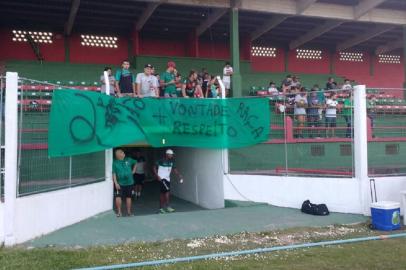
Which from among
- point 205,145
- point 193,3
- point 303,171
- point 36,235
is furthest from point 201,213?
point 193,3

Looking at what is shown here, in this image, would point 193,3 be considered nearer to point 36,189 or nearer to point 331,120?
point 331,120

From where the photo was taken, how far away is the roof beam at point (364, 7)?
16.7 meters

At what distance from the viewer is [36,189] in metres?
7.21

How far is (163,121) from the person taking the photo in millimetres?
10266

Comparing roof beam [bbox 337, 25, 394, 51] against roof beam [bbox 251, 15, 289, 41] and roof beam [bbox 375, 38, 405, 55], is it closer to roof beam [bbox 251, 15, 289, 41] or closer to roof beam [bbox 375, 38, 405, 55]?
roof beam [bbox 375, 38, 405, 55]

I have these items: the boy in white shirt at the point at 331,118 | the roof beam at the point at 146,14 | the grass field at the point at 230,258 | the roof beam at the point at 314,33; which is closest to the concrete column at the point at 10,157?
the grass field at the point at 230,258

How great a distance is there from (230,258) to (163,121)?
189 inches

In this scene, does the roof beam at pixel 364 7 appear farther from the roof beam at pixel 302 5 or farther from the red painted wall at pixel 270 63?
the red painted wall at pixel 270 63

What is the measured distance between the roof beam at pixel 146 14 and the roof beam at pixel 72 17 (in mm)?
2503

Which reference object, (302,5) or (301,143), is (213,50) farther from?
(301,143)

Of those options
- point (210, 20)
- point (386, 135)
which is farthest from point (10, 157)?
point (210, 20)

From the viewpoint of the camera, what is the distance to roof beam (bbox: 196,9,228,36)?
16672 millimetres

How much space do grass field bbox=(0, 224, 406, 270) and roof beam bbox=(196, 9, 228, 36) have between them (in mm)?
11192

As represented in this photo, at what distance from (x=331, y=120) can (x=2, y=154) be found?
7.60 m
